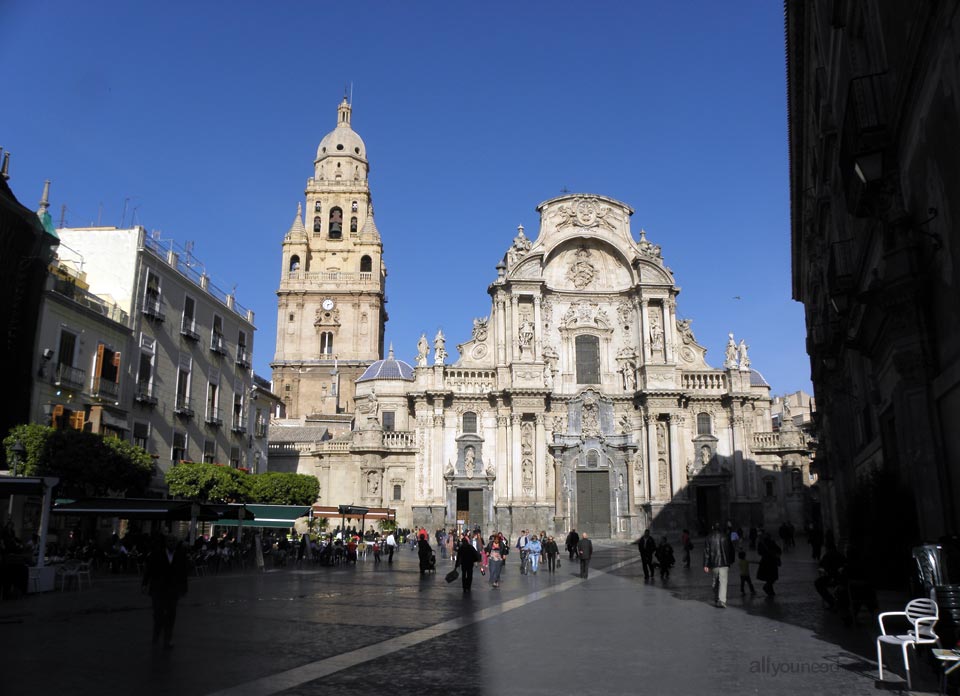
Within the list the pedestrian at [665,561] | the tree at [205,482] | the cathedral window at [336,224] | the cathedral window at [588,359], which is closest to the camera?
the pedestrian at [665,561]

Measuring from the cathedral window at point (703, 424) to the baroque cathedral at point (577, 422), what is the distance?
0.09 m

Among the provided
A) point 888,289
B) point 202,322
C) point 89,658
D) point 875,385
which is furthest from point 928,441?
point 202,322

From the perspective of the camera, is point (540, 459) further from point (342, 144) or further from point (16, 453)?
point (342, 144)

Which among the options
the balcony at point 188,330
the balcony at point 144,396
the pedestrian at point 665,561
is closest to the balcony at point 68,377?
the balcony at point 144,396

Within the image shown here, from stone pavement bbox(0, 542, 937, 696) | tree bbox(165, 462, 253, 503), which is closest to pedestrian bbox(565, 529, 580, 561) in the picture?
stone pavement bbox(0, 542, 937, 696)

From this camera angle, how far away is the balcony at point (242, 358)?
1630 inches

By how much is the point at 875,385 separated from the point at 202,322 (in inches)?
1209

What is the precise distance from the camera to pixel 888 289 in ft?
40.1

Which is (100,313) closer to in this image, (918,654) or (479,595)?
(479,595)

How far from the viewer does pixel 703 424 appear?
47.9m

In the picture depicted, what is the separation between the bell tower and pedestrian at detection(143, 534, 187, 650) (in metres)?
60.3

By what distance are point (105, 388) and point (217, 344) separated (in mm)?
9215

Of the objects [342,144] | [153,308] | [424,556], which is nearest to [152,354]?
[153,308]

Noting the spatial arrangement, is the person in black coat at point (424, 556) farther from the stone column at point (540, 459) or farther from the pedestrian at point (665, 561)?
the stone column at point (540, 459)
